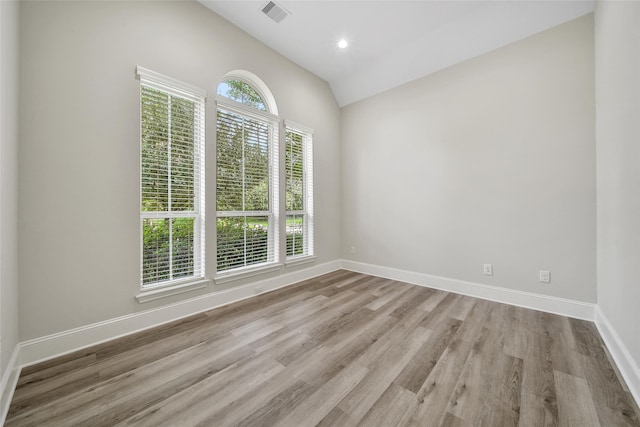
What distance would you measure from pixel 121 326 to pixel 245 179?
6.18 feet

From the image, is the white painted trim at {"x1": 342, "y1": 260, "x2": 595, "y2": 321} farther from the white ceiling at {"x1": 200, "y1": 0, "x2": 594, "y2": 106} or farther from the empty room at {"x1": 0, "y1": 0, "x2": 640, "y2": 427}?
the white ceiling at {"x1": 200, "y1": 0, "x2": 594, "y2": 106}

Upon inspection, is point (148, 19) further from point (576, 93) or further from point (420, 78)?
point (576, 93)

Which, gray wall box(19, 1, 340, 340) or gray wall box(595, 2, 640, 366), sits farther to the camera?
gray wall box(19, 1, 340, 340)

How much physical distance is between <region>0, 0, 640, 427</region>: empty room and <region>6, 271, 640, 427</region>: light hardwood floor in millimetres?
17

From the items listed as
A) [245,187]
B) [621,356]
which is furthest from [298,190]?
[621,356]

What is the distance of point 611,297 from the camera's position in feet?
6.47

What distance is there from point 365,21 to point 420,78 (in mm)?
1158

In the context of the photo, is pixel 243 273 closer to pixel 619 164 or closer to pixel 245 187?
pixel 245 187

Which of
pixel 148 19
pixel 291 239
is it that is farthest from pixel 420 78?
pixel 148 19

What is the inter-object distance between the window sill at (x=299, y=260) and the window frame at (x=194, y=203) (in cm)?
119

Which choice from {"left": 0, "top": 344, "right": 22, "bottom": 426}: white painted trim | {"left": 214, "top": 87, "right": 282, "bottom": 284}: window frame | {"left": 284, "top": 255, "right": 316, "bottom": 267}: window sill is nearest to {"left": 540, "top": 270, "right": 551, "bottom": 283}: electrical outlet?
{"left": 284, "top": 255, "right": 316, "bottom": 267}: window sill

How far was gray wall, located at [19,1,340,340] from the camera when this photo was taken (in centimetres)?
179

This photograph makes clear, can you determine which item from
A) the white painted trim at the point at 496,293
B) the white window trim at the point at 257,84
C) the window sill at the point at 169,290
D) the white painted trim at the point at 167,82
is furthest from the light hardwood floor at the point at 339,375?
the white window trim at the point at 257,84

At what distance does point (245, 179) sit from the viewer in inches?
123
